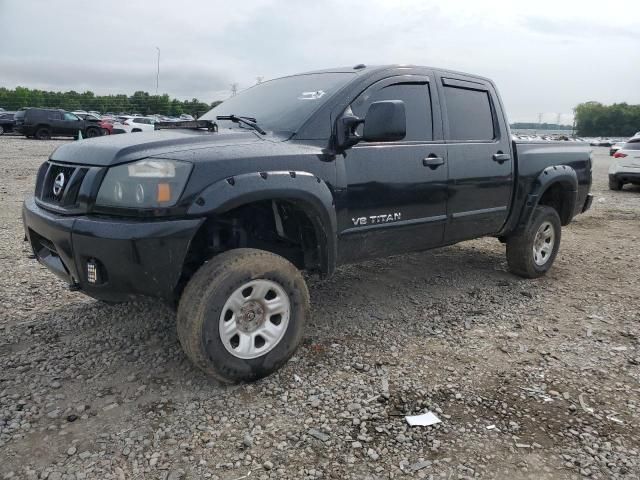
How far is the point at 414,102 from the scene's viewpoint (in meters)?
4.07

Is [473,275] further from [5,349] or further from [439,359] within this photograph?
[5,349]

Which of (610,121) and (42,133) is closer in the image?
(42,133)

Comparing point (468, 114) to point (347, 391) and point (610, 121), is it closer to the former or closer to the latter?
point (347, 391)

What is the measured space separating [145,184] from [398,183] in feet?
5.76

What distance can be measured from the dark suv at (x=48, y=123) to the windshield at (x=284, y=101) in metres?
23.8

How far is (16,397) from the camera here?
2869 millimetres

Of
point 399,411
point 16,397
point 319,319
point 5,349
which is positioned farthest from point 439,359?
point 5,349

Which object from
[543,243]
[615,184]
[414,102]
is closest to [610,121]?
[615,184]

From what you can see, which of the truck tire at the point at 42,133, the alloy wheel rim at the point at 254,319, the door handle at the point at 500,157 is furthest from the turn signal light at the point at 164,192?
the truck tire at the point at 42,133

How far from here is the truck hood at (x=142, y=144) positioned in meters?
2.87

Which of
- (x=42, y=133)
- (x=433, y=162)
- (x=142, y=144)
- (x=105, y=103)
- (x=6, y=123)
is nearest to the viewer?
(x=142, y=144)

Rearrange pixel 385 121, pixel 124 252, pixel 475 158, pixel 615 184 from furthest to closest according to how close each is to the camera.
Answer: pixel 615 184 < pixel 475 158 < pixel 385 121 < pixel 124 252

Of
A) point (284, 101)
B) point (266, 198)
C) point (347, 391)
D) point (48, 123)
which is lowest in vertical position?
point (347, 391)

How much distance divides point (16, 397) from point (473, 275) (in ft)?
13.5
